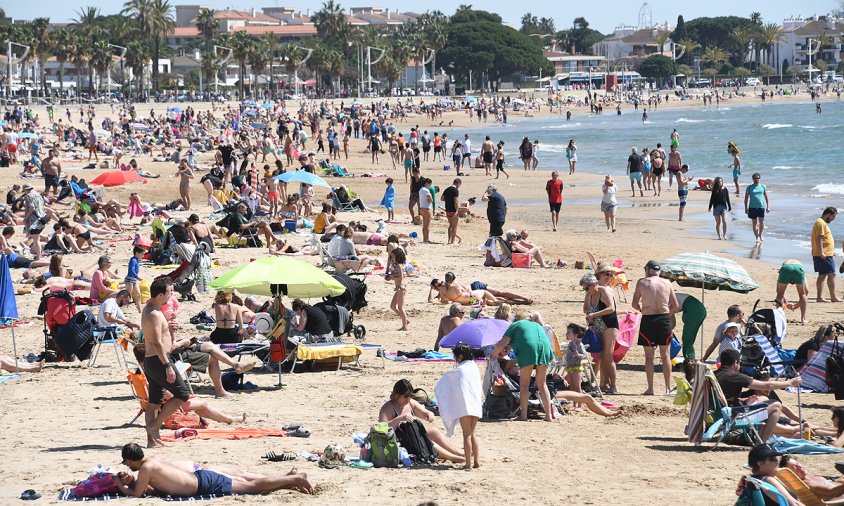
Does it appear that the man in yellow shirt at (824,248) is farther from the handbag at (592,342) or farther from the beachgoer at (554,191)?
the beachgoer at (554,191)

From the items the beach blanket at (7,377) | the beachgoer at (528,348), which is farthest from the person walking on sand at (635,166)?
the beach blanket at (7,377)

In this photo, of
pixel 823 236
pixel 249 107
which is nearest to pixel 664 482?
pixel 823 236

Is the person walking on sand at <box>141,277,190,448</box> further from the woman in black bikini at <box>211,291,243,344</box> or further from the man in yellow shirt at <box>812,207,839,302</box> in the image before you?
the man in yellow shirt at <box>812,207,839,302</box>

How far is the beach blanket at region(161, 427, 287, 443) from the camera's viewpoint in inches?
375

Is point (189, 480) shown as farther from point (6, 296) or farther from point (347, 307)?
point (347, 307)

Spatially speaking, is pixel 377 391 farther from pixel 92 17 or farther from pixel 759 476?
pixel 92 17

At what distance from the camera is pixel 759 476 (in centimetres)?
710

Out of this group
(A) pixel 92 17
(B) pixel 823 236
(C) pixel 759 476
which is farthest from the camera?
(A) pixel 92 17

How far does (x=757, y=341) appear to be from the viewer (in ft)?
36.7

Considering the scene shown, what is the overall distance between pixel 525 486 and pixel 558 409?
2.38 meters

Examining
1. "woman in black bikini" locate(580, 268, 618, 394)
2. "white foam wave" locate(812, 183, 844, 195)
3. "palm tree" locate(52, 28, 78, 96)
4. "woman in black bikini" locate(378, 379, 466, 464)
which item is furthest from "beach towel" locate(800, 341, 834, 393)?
"palm tree" locate(52, 28, 78, 96)

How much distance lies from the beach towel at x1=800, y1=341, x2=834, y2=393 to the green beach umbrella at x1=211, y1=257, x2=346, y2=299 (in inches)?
193

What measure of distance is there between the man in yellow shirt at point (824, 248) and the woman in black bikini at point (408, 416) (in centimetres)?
767

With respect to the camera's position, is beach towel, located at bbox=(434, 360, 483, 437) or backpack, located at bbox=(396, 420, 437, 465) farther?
backpack, located at bbox=(396, 420, 437, 465)
